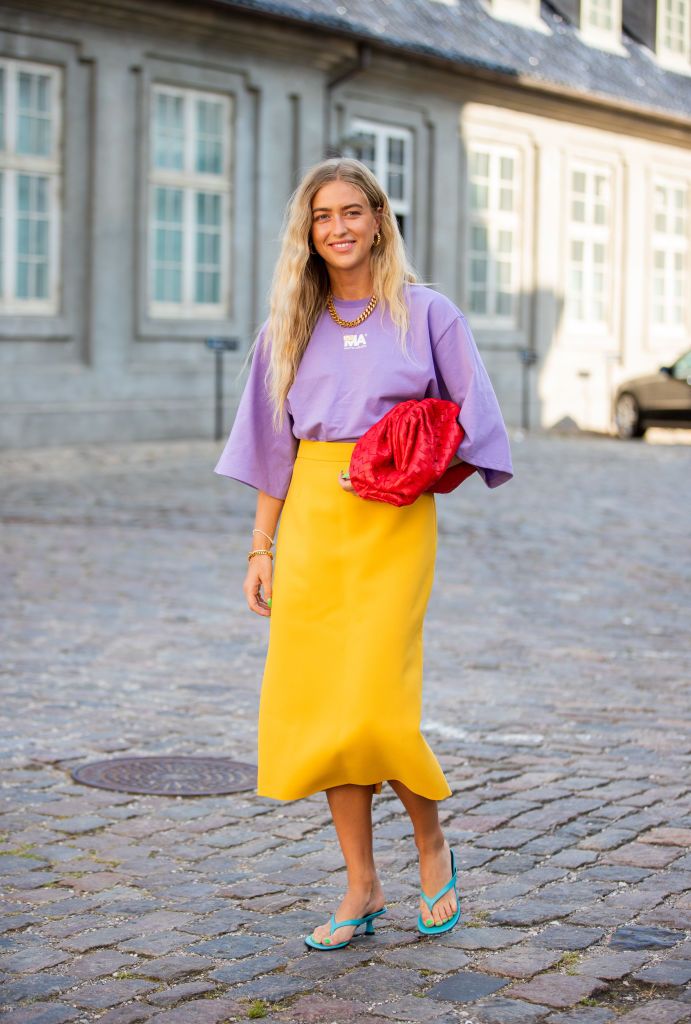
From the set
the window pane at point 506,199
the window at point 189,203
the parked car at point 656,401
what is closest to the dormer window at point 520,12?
the window pane at point 506,199

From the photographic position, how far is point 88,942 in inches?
157

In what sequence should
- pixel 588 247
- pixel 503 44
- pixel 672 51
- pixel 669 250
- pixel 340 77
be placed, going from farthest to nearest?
1. pixel 672 51
2. pixel 669 250
3. pixel 588 247
4. pixel 503 44
5. pixel 340 77

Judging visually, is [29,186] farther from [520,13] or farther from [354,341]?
[354,341]

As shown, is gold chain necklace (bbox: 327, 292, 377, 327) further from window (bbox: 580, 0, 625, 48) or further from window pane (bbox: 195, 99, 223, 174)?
window (bbox: 580, 0, 625, 48)

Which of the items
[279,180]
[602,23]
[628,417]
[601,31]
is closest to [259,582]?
[279,180]

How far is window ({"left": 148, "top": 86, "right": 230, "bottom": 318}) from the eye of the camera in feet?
67.8

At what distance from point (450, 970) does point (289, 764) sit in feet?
1.92

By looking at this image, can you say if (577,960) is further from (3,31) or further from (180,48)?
(180,48)

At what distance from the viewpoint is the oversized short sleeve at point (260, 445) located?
414cm

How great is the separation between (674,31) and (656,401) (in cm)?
1136

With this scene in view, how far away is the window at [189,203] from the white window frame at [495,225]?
525cm

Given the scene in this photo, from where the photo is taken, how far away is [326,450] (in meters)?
4.00

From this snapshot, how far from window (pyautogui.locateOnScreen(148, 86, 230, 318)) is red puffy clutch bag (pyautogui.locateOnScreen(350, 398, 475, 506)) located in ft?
56.2

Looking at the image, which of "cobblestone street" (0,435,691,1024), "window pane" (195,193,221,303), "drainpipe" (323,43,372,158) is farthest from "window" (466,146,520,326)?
"cobblestone street" (0,435,691,1024)
